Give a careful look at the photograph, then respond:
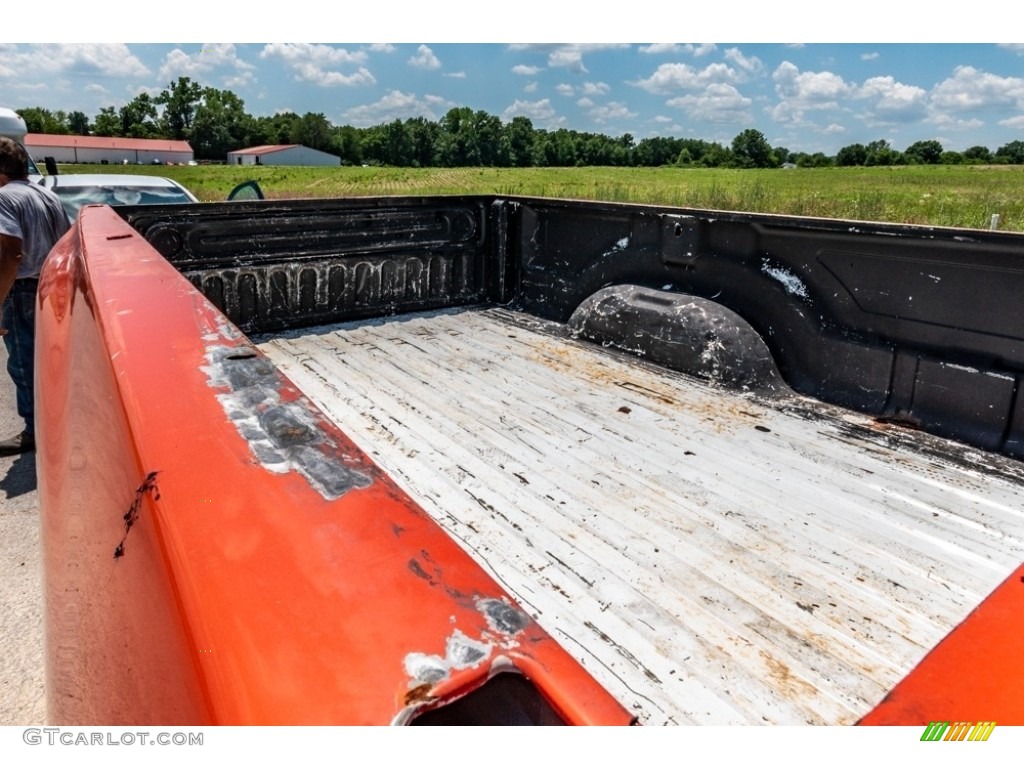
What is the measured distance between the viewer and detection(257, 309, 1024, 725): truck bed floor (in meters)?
1.68

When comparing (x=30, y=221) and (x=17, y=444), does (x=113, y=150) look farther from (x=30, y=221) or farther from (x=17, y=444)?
(x=17, y=444)

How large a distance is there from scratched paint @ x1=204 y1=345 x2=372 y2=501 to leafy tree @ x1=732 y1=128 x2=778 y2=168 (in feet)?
259

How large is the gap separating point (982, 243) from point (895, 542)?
1351mm

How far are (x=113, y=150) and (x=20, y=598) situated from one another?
10863 centimetres

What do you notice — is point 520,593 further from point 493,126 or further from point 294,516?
point 493,126

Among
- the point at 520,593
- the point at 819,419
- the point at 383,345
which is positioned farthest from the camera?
the point at 383,345

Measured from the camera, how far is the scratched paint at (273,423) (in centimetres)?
90

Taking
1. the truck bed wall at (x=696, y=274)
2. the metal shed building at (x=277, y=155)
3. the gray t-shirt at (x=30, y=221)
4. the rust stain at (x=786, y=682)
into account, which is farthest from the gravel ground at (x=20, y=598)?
the metal shed building at (x=277, y=155)

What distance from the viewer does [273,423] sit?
1.06 metres

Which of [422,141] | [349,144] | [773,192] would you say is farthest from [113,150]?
[773,192]

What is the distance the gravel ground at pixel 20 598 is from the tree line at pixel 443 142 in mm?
76458

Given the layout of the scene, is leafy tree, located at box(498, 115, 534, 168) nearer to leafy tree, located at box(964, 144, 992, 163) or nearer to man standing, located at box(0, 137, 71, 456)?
leafy tree, located at box(964, 144, 992, 163)

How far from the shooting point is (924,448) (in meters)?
2.84

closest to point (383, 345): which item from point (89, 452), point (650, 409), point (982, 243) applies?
point (650, 409)
